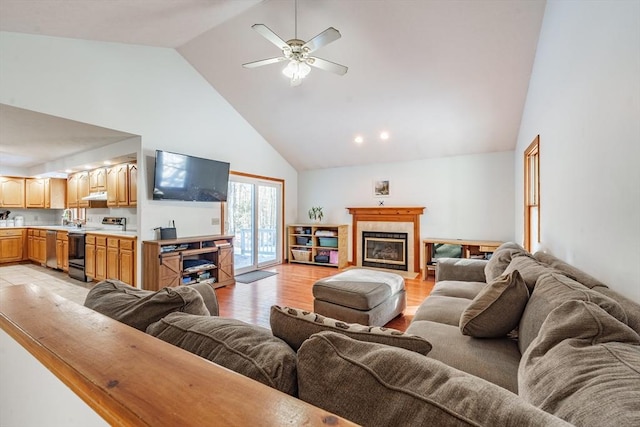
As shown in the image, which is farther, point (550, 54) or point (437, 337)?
point (550, 54)

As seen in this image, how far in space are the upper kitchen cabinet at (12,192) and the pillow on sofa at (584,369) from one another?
9.50 meters

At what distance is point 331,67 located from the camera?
3.07 metres

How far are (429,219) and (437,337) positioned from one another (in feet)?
14.1

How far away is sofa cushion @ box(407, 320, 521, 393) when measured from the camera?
1.32 meters

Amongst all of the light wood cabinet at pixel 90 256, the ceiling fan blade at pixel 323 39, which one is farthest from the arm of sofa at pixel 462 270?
the light wood cabinet at pixel 90 256

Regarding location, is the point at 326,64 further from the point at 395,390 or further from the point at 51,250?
the point at 51,250

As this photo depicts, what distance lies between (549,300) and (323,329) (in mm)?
1093

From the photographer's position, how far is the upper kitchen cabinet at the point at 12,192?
21.1ft

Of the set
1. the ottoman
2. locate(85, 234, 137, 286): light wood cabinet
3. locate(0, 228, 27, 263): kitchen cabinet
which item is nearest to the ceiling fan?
the ottoman

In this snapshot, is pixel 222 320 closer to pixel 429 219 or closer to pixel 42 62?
pixel 42 62

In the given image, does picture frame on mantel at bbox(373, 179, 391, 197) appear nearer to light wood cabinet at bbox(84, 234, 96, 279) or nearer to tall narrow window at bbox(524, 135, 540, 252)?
tall narrow window at bbox(524, 135, 540, 252)

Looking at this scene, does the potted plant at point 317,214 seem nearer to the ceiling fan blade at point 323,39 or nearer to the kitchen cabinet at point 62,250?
the ceiling fan blade at point 323,39

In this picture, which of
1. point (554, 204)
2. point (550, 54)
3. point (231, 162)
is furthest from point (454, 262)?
point (231, 162)

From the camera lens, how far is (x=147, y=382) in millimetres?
556
